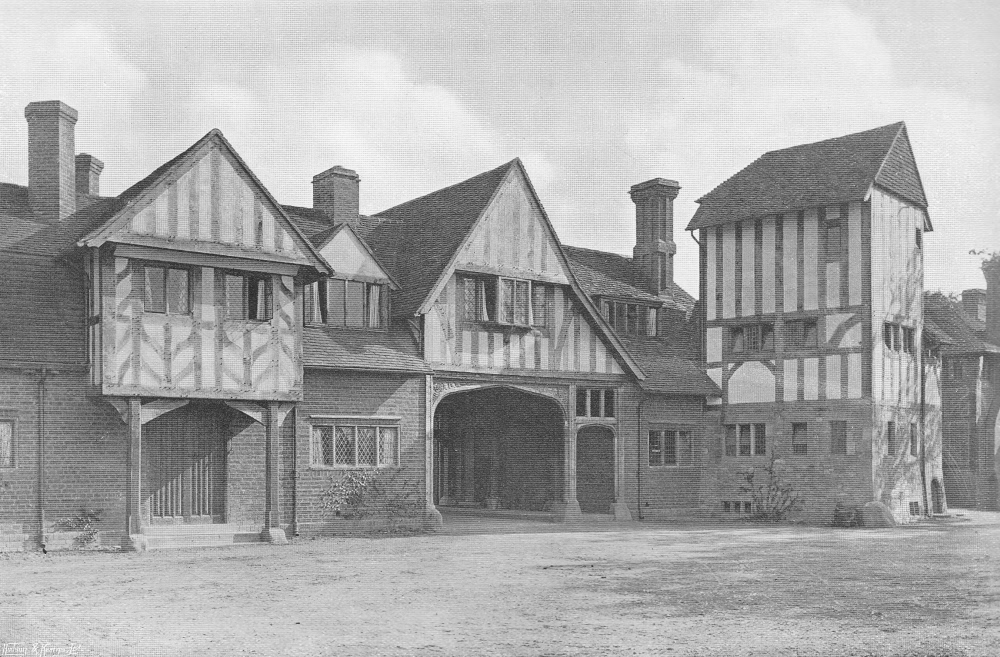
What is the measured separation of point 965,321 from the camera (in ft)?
134

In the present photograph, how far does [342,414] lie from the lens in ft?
75.4

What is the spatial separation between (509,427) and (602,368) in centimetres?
361

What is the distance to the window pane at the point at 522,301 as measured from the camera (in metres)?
25.9

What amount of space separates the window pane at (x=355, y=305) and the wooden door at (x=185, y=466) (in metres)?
3.79

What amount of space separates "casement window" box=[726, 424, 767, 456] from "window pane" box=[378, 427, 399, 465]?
10.2 metres

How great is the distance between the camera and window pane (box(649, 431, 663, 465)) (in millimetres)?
28875

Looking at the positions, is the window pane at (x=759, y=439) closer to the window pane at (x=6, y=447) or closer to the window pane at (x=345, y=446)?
the window pane at (x=345, y=446)

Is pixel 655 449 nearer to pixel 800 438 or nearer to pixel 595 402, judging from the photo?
pixel 595 402

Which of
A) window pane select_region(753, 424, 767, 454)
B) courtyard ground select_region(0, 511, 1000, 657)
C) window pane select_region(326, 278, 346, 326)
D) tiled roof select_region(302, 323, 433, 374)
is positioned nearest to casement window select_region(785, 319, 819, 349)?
window pane select_region(753, 424, 767, 454)

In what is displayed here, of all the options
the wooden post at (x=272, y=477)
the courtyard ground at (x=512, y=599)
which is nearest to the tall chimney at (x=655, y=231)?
the courtyard ground at (x=512, y=599)

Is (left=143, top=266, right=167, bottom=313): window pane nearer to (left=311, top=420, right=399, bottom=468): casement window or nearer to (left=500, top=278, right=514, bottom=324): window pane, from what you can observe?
(left=311, top=420, right=399, bottom=468): casement window

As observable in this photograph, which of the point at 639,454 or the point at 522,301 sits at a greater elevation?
the point at 522,301

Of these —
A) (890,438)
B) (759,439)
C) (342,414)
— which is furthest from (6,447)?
(890,438)

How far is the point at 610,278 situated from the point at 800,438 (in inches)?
266
